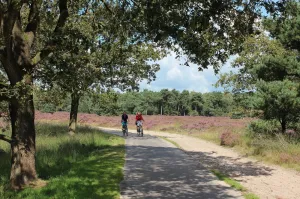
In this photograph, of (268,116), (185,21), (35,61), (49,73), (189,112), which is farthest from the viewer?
(189,112)

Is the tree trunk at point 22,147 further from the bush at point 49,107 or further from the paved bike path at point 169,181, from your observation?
the bush at point 49,107

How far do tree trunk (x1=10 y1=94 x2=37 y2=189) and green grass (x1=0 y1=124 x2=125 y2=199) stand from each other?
465 millimetres

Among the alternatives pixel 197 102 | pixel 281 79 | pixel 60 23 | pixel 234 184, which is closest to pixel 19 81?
pixel 60 23

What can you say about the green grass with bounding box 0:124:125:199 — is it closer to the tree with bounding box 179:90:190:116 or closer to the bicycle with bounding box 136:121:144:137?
the bicycle with bounding box 136:121:144:137

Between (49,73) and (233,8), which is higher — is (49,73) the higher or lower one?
the lower one

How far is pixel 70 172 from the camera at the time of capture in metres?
11.5

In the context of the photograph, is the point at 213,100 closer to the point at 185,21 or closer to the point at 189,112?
the point at 189,112

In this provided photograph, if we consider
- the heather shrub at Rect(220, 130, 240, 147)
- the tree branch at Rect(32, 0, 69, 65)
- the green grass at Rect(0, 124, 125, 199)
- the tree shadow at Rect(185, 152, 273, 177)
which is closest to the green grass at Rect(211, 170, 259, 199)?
the tree shadow at Rect(185, 152, 273, 177)

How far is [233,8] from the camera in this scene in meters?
7.52

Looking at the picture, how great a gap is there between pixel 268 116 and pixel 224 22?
12133 mm

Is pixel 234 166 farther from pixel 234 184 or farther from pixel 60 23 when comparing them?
pixel 60 23

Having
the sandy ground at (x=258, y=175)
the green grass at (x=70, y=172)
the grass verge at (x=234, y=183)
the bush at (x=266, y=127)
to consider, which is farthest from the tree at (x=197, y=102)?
the grass verge at (x=234, y=183)

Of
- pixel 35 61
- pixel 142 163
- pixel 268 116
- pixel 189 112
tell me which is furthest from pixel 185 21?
pixel 189 112

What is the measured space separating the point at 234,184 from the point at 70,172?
5.04m
